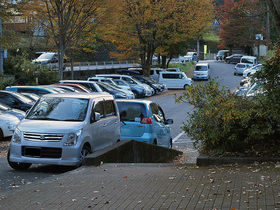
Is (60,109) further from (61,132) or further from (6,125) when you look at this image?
(6,125)

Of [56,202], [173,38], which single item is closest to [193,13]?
[173,38]

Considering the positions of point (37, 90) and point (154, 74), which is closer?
point (37, 90)

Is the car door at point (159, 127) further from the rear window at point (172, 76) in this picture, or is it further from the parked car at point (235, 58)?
the parked car at point (235, 58)

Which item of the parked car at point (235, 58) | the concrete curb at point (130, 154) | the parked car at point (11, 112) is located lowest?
the concrete curb at point (130, 154)

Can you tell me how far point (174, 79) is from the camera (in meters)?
48.7

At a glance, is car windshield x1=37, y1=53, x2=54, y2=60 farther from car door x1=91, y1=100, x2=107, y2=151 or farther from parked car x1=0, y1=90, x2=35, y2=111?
car door x1=91, y1=100, x2=107, y2=151

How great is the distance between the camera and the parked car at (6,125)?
16.9 m

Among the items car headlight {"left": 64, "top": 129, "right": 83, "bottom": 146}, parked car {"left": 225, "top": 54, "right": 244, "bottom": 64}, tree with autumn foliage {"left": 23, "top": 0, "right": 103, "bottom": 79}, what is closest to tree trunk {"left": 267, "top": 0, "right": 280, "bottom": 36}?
car headlight {"left": 64, "top": 129, "right": 83, "bottom": 146}

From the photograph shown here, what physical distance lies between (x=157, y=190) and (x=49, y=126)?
12.9ft

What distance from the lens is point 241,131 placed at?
384 inches

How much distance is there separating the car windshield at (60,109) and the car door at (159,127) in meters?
3.21

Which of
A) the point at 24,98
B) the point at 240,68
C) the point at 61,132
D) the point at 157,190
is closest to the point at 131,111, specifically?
the point at 61,132

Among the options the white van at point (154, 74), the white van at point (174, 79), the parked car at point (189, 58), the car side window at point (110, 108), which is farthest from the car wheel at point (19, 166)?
the parked car at point (189, 58)

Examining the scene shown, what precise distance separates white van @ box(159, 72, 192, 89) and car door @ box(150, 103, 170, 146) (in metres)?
33.0
